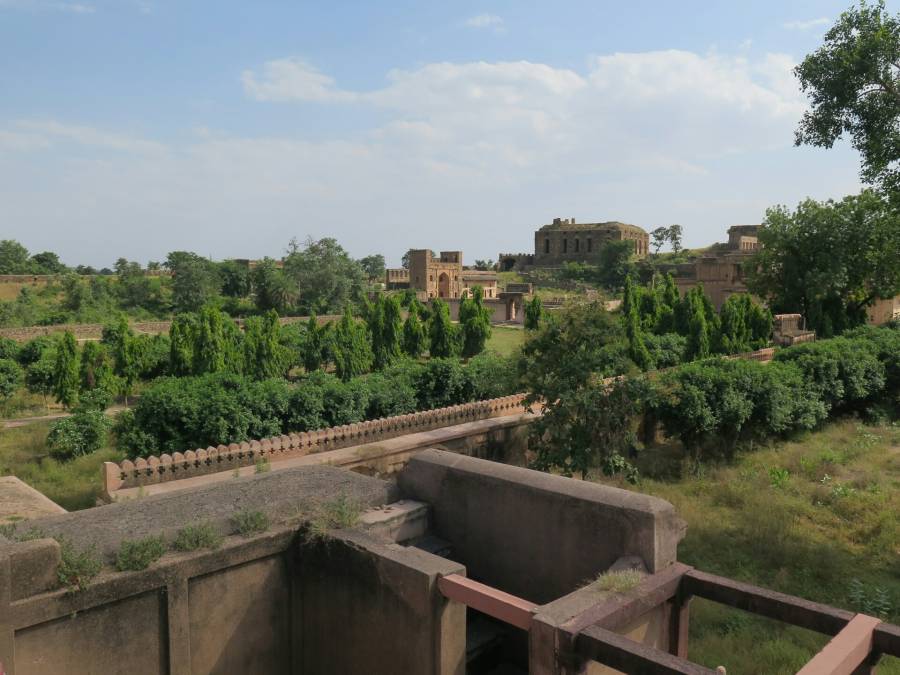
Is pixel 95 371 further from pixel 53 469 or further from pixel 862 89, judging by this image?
pixel 862 89

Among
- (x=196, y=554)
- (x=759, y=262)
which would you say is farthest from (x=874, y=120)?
(x=759, y=262)

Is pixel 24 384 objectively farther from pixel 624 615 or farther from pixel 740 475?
pixel 624 615

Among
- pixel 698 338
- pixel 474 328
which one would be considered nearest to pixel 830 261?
pixel 698 338

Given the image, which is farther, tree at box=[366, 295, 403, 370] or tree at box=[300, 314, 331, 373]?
tree at box=[366, 295, 403, 370]

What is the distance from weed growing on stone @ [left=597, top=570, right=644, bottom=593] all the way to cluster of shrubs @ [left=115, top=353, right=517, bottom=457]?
6.53 metres

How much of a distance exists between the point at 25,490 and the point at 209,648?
523 cm

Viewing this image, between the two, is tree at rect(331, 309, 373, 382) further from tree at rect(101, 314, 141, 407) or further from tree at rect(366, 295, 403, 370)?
tree at rect(101, 314, 141, 407)

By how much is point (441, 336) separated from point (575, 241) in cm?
5209

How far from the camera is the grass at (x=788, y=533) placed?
265 inches

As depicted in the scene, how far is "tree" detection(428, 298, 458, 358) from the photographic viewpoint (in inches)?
1079

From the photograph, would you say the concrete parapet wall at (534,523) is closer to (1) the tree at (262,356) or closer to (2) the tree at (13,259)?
(1) the tree at (262,356)

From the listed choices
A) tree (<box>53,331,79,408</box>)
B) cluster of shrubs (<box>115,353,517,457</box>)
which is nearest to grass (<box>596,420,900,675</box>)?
cluster of shrubs (<box>115,353,517,457</box>)

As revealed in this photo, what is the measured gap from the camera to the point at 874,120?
10164mm

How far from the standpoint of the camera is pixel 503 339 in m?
36.5
